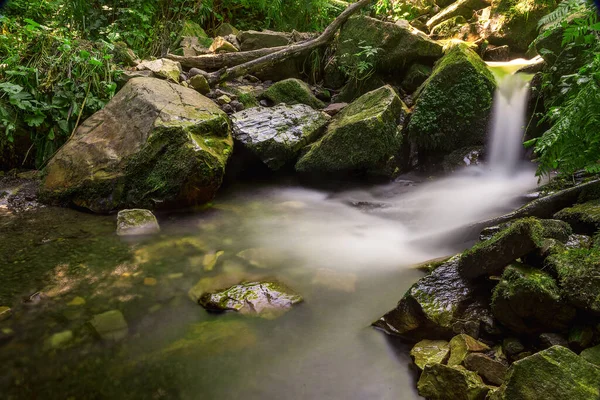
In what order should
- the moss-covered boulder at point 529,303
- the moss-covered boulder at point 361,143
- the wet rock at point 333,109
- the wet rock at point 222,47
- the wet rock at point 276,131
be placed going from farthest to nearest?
the wet rock at point 222,47 → the wet rock at point 333,109 → the wet rock at point 276,131 → the moss-covered boulder at point 361,143 → the moss-covered boulder at point 529,303

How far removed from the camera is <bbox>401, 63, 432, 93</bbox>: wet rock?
6.71 metres

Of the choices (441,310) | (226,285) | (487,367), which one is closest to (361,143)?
(226,285)

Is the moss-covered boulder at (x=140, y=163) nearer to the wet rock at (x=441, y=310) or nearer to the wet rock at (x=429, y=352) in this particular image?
the wet rock at (x=441, y=310)

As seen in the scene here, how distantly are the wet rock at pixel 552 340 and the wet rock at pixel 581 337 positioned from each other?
0.10 feet

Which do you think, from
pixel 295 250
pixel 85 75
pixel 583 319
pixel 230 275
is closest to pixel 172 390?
pixel 230 275

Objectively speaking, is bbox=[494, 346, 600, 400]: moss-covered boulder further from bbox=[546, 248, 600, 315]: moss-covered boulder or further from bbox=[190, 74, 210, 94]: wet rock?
bbox=[190, 74, 210, 94]: wet rock

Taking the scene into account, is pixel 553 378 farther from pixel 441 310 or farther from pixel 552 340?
pixel 441 310

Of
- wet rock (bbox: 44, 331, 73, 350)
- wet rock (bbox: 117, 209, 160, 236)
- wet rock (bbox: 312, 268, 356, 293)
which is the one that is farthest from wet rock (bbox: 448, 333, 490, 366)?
wet rock (bbox: 117, 209, 160, 236)

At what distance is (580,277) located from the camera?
194cm

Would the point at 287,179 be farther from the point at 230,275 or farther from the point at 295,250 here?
the point at 230,275

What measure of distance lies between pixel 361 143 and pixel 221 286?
3074 mm

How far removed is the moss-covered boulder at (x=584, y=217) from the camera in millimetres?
2748

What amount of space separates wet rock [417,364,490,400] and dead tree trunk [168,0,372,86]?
19.5 feet

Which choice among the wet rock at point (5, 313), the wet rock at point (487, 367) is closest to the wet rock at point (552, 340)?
the wet rock at point (487, 367)
